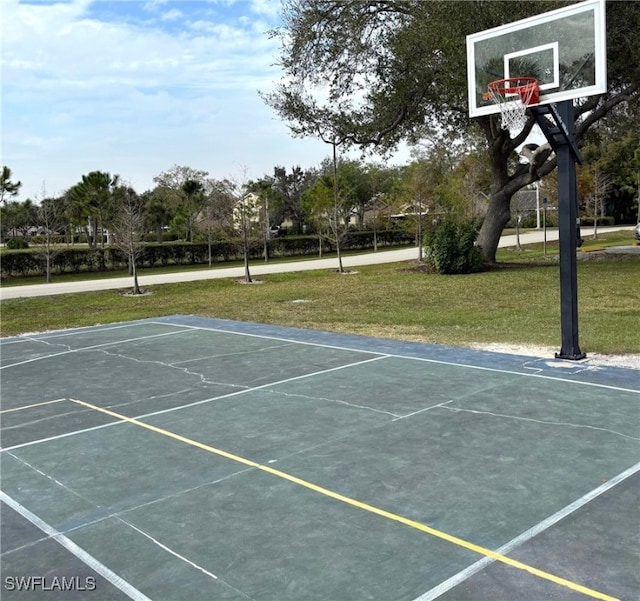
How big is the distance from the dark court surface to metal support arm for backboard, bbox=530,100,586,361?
0.51 metres

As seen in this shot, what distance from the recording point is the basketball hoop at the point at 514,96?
9.77 metres

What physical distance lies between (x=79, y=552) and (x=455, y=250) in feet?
66.1

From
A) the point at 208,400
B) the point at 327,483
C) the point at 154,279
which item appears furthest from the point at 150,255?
the point at 327,483

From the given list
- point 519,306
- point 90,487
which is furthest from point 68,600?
point 519,306

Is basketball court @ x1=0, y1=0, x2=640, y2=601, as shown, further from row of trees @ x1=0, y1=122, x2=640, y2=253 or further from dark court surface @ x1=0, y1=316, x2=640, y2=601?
row of trees @ x1=0, y1=122, x2=640, y2=253

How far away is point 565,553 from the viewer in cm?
382

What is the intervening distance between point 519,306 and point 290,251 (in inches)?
992

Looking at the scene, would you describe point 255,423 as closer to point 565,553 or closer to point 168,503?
point 168,503

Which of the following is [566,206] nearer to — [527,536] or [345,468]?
[345,468]

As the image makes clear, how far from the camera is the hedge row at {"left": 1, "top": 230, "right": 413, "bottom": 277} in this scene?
28.9 metres

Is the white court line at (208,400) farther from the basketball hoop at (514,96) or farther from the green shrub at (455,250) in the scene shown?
the green shrub at (455,250)

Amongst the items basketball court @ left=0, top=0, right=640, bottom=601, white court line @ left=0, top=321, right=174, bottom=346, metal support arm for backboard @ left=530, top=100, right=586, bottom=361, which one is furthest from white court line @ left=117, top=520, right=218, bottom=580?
white court line @ left=0, top=321, right=174, bottom=346

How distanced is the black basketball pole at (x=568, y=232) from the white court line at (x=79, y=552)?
6880 millimetres

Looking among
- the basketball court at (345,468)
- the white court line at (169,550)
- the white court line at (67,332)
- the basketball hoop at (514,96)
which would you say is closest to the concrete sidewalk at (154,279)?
the white court line at (67,332)
